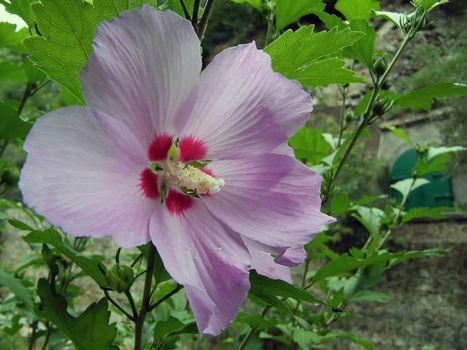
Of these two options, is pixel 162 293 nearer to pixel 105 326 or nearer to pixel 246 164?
pixel 105 326

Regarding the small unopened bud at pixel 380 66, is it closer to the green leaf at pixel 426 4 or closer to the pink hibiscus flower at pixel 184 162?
the green leaf at pixel 426 4

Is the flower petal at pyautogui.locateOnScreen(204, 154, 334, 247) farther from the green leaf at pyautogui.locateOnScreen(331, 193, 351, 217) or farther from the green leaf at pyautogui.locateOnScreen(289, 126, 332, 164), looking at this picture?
the green leaf at pyautogui.locateOnScreen(331, 193, 351, 217)

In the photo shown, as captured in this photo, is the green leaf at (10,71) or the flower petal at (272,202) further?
the green leaf at (10,71)

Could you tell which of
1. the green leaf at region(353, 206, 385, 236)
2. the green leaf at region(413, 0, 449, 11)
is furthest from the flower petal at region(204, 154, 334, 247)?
the green leaf at region(353, 206, 385, 236)

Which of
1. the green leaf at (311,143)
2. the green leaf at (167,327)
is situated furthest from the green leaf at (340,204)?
the green leaf at (167,327)

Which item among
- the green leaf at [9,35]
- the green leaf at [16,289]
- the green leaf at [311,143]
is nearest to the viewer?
the green leaf at [16,289]

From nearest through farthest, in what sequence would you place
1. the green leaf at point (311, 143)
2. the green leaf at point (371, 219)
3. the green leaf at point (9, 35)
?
the green leaf at point (9, 35) < the green leaf at point (311, 143) < the green leaf at point (371, 219)

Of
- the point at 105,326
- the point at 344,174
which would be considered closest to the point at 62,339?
the point at 105,326
